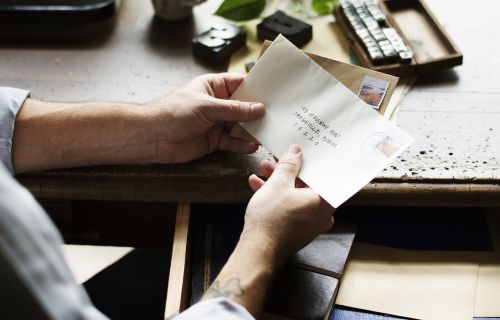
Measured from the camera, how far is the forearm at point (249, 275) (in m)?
0.80

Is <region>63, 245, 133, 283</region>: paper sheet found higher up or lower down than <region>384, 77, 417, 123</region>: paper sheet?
lower down

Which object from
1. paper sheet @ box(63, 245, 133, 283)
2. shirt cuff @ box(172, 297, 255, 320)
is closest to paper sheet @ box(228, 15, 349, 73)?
shirt cuff @ box(172, 297, 255, 320)

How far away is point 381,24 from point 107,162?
58 cm

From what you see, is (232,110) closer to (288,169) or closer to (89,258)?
(288,169)

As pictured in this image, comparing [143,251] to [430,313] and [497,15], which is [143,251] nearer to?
[430,313]

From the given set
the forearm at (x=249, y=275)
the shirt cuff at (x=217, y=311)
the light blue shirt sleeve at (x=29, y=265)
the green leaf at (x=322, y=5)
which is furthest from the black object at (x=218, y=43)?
the light blue shirt sleeve at (x=29, y=265)

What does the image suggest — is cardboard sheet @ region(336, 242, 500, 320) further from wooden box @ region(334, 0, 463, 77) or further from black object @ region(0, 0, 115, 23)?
black object @ region(0, 0, 115, 23)

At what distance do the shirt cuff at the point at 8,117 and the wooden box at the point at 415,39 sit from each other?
60cm

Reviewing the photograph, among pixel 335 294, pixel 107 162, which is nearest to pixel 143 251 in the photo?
pixel 107 162

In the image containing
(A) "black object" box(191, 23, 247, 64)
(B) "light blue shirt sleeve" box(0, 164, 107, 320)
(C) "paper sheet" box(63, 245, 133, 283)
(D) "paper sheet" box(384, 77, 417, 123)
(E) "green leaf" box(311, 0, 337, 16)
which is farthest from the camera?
(C) "paper sheet" box(63, 245, 133, 283)

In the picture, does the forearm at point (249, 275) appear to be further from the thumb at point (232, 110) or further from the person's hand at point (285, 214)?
the thumb at point (232, 110)

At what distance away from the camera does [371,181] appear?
37.9 inches

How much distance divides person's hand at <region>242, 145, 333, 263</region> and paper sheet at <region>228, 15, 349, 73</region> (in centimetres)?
34

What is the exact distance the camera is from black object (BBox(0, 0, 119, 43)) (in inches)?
48.2
